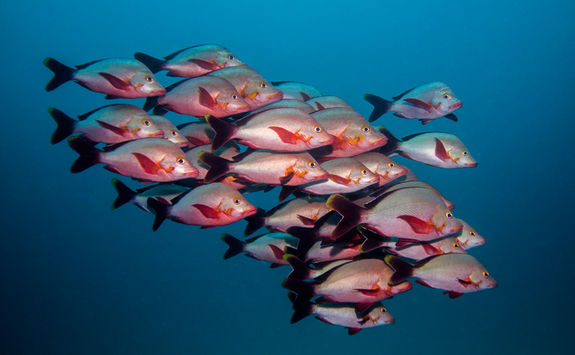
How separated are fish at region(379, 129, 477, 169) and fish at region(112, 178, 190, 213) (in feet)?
8.89

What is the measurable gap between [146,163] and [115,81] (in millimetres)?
1121

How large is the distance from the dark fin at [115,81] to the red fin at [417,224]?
3.24m

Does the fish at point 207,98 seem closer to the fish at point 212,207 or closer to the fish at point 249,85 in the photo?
the fish at point 249,85

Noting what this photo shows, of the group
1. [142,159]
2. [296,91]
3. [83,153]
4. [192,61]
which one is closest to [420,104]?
[296,91]

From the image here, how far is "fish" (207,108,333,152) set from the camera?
10.7 ft

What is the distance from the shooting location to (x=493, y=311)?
78.3ft

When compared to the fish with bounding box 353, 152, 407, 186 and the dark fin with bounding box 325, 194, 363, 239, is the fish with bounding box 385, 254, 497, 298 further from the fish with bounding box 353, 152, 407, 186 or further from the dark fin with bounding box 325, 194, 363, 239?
the fish with bounding box 353, 152, 407, 186

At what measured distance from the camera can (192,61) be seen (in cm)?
443

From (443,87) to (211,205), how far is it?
140 inches

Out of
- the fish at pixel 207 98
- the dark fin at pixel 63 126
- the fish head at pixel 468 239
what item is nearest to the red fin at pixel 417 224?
the fish head at pixel 468 239

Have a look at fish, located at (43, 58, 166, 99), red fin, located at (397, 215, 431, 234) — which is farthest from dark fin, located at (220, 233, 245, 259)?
red fin, located at (397, 215, 431, 234)

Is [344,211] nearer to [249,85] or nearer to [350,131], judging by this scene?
[350,131]

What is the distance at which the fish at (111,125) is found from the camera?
3.75m

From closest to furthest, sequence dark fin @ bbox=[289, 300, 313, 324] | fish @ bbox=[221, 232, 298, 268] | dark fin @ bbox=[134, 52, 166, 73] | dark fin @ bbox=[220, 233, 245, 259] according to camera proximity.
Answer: dark fin @ bbox=[289, 300, 313, 324]
fish @ bbox=[221, 232, 298, 268]
dark fin @ bbox=[134, 52, 166, 73]
dark fin @ bbox=[220, 233, 245, 259]
